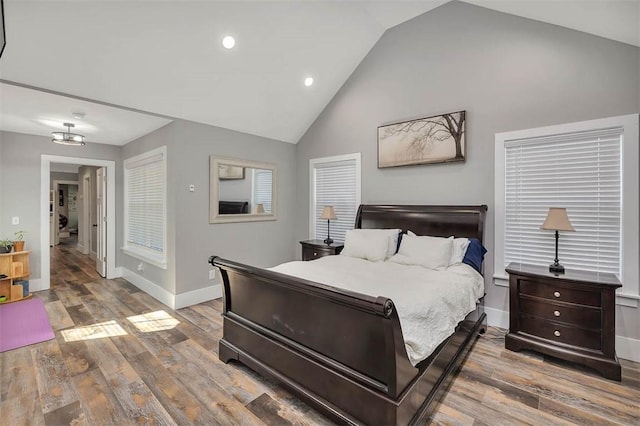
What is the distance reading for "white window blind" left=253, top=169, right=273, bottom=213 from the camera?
15.8 feet

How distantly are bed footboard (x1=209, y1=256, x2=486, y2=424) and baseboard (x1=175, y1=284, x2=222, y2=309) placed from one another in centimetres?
158

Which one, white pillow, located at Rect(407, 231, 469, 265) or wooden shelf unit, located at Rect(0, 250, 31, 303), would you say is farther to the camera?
wooden shelf unit, located at Rect(0, 250, 31, 303)

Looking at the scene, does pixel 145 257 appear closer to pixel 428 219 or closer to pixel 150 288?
pixel 150 288

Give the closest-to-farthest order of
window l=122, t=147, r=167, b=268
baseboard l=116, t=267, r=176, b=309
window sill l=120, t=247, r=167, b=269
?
baseboard l=116, t=267, r=176, b=309 < window sill l=120, t=247, r=167, b=269 < window l=122, t=147, r=167, b=268

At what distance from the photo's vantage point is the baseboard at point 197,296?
3.87 metres

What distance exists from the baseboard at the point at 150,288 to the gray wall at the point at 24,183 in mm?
1218

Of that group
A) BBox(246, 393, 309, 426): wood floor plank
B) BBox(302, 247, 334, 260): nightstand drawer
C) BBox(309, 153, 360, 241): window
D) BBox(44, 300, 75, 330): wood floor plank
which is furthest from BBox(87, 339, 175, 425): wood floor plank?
BBox(309, 153, 360, 241): window

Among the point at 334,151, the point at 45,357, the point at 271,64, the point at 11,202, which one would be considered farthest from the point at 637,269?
the point at 11,202

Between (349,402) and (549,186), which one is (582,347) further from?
(349,402)

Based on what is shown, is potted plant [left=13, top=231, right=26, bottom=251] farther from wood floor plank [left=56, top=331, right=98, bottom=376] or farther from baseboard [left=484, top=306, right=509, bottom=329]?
baseboard [left=484, top=306, right=509, bottom=329]

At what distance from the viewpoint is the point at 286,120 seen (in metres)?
4.76

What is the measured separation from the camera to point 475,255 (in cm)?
312

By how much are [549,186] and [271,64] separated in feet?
11.4

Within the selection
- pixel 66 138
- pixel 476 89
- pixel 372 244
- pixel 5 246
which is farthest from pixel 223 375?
pixel 5 246
